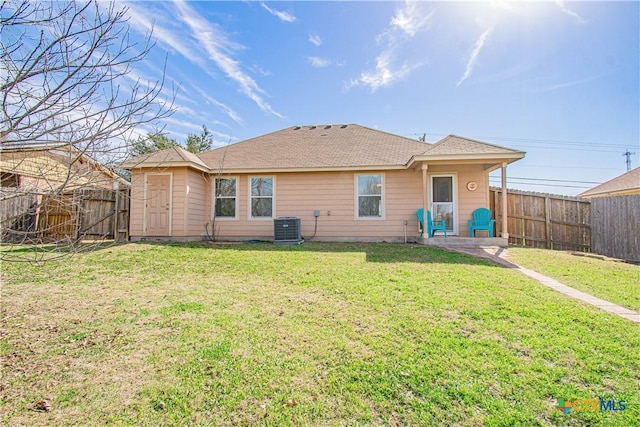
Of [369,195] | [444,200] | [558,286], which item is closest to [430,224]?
[444,200]

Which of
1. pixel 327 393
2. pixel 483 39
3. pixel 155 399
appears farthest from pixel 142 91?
pixel 483 39

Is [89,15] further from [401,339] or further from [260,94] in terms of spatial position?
[260,94]

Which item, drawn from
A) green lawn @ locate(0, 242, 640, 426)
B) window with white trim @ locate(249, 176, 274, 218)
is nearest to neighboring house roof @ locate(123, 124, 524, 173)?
window with white trim @ locate(249, 176, 274, 218)

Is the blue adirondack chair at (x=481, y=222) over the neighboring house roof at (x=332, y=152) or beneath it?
Answer: beneath

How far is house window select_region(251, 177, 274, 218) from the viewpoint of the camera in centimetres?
1008

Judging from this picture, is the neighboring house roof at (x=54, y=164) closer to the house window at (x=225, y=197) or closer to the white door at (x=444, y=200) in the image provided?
the house window at (x=225, y=197)

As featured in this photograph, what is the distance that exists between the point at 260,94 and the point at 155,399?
12.1m

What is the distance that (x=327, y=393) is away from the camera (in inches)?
76.4

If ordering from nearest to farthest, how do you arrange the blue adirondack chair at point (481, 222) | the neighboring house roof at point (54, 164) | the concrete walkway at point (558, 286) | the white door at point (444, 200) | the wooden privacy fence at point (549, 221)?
1. the neighboring house roof at point (54, 164)
2. the concrete walkway at point (558, 286)
3. the blue adirondack chair at point (481, 222)
4. the wooden privacy fence at point (549, 221)
5. the white door at point (444, 200)

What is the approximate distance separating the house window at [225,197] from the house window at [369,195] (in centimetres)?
440

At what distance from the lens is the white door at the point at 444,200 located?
9.31 meters

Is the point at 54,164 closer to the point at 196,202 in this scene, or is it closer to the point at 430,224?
the point at 196,202

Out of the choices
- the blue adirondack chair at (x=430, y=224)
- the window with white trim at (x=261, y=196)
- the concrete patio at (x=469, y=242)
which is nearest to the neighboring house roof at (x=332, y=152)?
the window with white trim at (x=261, y=196)

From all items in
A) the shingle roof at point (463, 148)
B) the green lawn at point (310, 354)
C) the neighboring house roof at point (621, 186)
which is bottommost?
the green lawn at point (310, 354)
